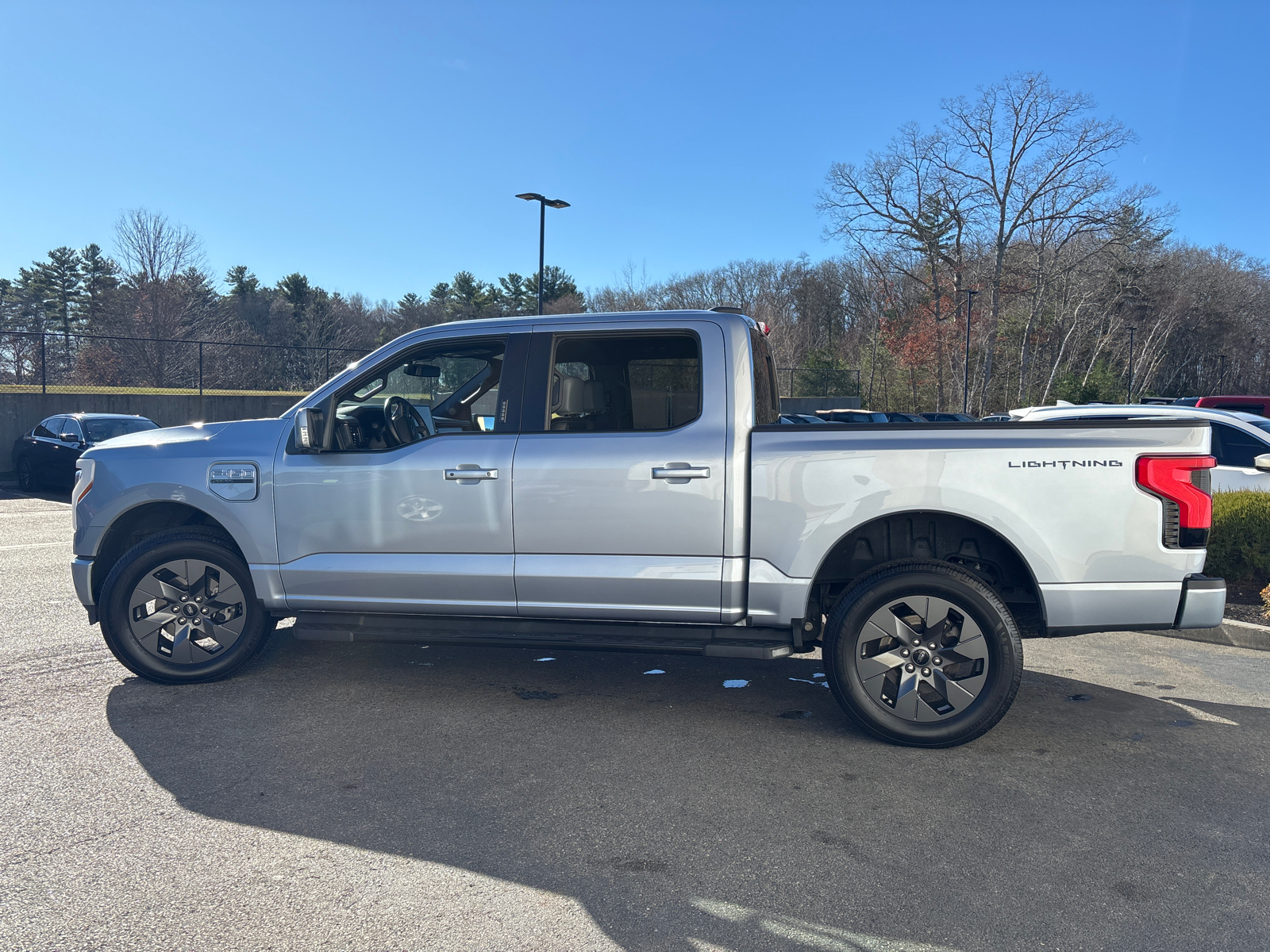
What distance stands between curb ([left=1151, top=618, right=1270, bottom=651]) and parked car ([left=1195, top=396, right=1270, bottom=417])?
9.32 metres

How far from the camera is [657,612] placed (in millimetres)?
4527

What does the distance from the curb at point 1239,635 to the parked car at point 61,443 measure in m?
15.2

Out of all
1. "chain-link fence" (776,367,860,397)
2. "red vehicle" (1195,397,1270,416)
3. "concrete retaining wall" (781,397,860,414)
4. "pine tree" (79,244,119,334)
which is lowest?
"red vehicle" (1195,397,1270,416)

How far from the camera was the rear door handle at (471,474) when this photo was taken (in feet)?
15.1

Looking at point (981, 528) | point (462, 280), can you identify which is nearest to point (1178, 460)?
point (981, 528)

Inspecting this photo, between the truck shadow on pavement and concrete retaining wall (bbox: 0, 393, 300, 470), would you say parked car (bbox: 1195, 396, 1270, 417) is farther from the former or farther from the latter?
concrete retaining wall (bbox: 0, 393, 300, 470)

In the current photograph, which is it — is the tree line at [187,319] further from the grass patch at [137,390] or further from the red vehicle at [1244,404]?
the red vehicle at [1244,404]

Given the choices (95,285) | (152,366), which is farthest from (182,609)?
(95,285)

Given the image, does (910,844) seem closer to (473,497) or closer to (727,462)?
(727,462)

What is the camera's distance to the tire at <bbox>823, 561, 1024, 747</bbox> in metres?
4.21

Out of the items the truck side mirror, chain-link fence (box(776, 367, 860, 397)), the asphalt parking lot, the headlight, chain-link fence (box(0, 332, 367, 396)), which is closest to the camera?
the asphalt parking lot

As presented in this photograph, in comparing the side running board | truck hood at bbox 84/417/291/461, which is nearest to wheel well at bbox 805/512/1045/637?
the side running board

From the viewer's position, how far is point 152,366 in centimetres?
2298

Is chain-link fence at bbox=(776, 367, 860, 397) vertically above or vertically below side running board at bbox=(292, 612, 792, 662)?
above
